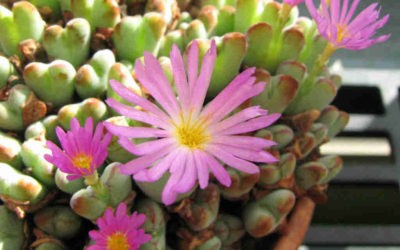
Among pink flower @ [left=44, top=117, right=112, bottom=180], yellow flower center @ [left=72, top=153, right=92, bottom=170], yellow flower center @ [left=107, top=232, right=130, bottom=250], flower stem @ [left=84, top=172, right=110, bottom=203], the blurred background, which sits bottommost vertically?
the blurred background

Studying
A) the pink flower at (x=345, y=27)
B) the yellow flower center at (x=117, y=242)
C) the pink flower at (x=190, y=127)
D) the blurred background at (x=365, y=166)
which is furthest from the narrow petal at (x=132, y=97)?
the blurred background at (x=365, y=166)

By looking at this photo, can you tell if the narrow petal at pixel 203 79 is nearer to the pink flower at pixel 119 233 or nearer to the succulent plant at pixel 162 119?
the succulent plant at pixel 162 119

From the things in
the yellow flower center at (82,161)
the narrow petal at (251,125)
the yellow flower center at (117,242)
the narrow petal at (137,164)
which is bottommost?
the yellow flower center at (117,242)

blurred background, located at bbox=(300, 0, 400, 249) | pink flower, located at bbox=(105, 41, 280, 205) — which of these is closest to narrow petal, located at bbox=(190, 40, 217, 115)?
pink flower, located at bbox=(105, 41, 280, 205)

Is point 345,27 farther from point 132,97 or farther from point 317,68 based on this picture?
point 132,97

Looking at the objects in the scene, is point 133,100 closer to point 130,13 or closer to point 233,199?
point 233,199

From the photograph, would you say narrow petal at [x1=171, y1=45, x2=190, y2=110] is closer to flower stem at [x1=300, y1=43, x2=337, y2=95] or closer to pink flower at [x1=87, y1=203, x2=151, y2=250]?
pink flower at [x1=87, y1=203, x2=151, y2=250]

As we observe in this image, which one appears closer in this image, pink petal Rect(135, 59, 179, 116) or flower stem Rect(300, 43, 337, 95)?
pink petal Rect(135, 59, 179, 116)
